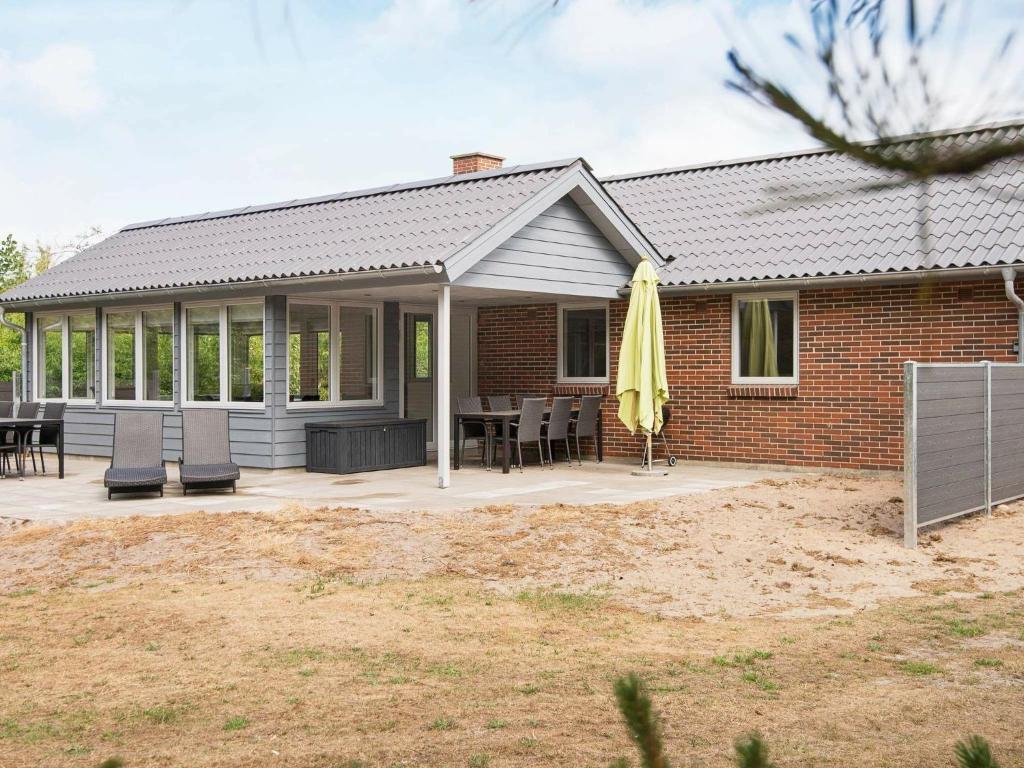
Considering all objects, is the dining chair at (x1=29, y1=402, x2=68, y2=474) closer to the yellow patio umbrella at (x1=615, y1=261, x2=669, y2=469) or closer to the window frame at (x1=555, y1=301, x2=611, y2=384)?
the window frame at (x1=555, y1=301, x2=611, y2=384)

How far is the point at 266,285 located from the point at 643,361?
199 inches

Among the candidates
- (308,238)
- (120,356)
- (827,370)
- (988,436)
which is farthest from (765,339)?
(120,356)

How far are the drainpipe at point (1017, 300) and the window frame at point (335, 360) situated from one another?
27.8 ft

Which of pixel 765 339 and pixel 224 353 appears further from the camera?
pixel 224 353

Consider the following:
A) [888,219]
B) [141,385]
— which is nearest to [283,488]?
[141,385]

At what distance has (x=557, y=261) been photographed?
15461 mm

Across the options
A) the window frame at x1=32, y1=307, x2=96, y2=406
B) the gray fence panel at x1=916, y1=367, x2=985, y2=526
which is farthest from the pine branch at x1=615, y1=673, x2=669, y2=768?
the window frame at x1=32, y1=307, x2=96, y2=406

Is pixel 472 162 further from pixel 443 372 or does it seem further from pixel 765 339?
pixel 443 372

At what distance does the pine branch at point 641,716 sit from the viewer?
5.22ft

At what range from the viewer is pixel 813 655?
639 cm

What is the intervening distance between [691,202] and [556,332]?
3260 millimetres

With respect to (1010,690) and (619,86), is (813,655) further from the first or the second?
(619,86)

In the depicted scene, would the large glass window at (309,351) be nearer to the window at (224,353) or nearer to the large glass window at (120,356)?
the window at (224,353)

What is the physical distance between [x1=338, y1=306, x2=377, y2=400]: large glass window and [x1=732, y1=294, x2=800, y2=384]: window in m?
5.24
